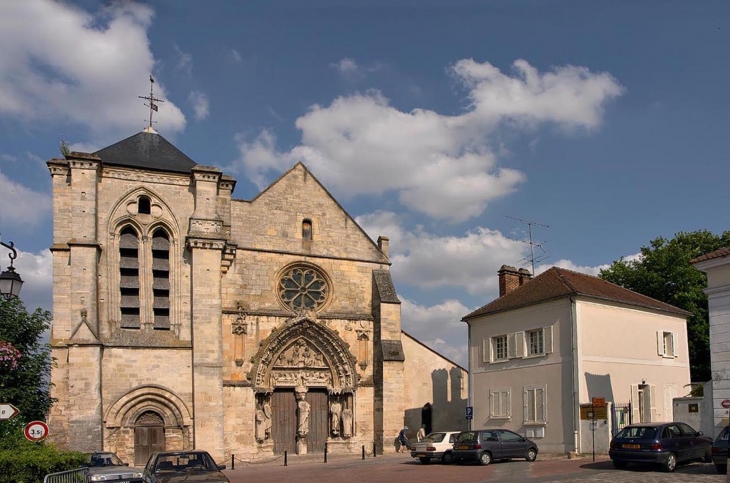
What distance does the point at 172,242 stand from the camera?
2802 cm

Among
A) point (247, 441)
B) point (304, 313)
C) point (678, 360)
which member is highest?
point (304, 313)

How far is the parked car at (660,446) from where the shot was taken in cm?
1827

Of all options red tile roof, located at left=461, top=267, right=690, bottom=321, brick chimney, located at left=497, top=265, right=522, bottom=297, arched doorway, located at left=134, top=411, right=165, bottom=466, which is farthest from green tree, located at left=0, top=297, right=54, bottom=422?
brick chimney, located at left=497, top=265, right=522, bottom=297

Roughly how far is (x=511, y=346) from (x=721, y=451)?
36.8 ft

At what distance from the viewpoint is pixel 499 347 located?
28844 mm

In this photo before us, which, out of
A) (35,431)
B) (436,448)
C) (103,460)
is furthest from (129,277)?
(35,431)

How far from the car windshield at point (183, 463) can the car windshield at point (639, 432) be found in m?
10.9

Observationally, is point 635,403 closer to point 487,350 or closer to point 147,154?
point 487,350

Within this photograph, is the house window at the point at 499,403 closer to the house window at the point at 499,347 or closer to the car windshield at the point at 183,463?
the house window at the point at 499,347

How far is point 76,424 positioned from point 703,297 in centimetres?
2819

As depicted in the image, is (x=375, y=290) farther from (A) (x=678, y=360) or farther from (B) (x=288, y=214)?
(A) (x=678, y=360)

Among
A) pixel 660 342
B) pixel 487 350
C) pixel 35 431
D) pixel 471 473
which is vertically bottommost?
pixel 471 473

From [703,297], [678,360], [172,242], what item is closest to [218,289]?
[172,242]

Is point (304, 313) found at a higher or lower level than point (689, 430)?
higher
